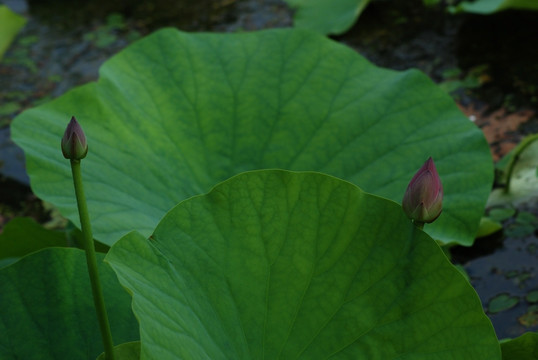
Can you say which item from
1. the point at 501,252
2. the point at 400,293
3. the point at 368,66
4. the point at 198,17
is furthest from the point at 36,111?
the point at 198,17

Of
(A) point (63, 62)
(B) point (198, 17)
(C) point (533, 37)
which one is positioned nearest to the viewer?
(C) point (533, 37)

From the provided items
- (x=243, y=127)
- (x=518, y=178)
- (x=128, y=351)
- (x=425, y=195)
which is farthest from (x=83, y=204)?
(x=518, y=178)

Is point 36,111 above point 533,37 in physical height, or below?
above

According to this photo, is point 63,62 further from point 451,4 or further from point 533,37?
point 533,37

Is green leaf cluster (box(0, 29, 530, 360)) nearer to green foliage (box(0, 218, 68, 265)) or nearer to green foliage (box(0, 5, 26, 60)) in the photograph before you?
green foliage (box(0, 218, 68, 265))

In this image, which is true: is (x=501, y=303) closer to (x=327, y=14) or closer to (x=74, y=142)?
(x=74, y=142)

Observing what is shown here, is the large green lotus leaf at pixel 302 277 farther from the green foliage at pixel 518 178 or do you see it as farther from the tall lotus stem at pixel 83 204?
the green foliage at pixel 518 178
